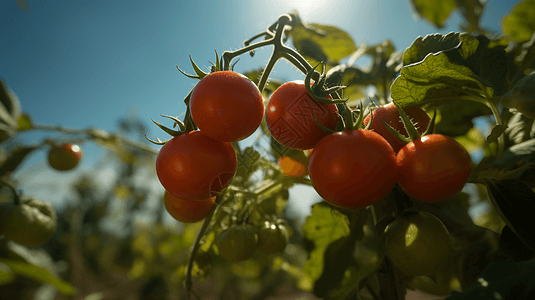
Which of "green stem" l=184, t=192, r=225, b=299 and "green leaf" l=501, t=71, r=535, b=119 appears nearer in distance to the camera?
"green leaf" l=501, t=71, r=535, b=119

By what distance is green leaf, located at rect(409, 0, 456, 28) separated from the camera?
139 centimetres

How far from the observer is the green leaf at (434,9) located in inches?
54.9

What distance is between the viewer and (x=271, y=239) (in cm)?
77

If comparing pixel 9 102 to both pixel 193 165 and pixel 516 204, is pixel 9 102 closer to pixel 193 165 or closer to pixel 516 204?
pixel 193 165

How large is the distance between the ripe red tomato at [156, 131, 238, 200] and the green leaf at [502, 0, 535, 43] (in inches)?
48.4

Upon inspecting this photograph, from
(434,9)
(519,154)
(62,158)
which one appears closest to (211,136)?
(519,154)

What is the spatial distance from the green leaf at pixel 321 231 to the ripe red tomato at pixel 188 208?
10.4 inches

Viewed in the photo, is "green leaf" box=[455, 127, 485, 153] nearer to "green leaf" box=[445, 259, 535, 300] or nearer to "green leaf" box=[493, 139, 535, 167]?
"green leaf" box=[493, 139, 535, 167]

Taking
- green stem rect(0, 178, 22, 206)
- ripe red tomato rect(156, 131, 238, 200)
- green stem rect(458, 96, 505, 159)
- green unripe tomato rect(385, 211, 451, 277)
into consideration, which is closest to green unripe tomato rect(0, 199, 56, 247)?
green stem rect(0, 178, 22, 206)

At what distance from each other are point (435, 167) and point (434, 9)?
53.7 inches

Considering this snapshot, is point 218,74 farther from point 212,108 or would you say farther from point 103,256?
point 103,256

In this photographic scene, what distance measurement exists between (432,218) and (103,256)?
5740mm

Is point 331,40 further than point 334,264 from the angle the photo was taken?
Yes

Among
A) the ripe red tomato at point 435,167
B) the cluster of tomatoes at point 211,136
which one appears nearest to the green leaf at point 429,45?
the ripe red tomato at point 435,167
